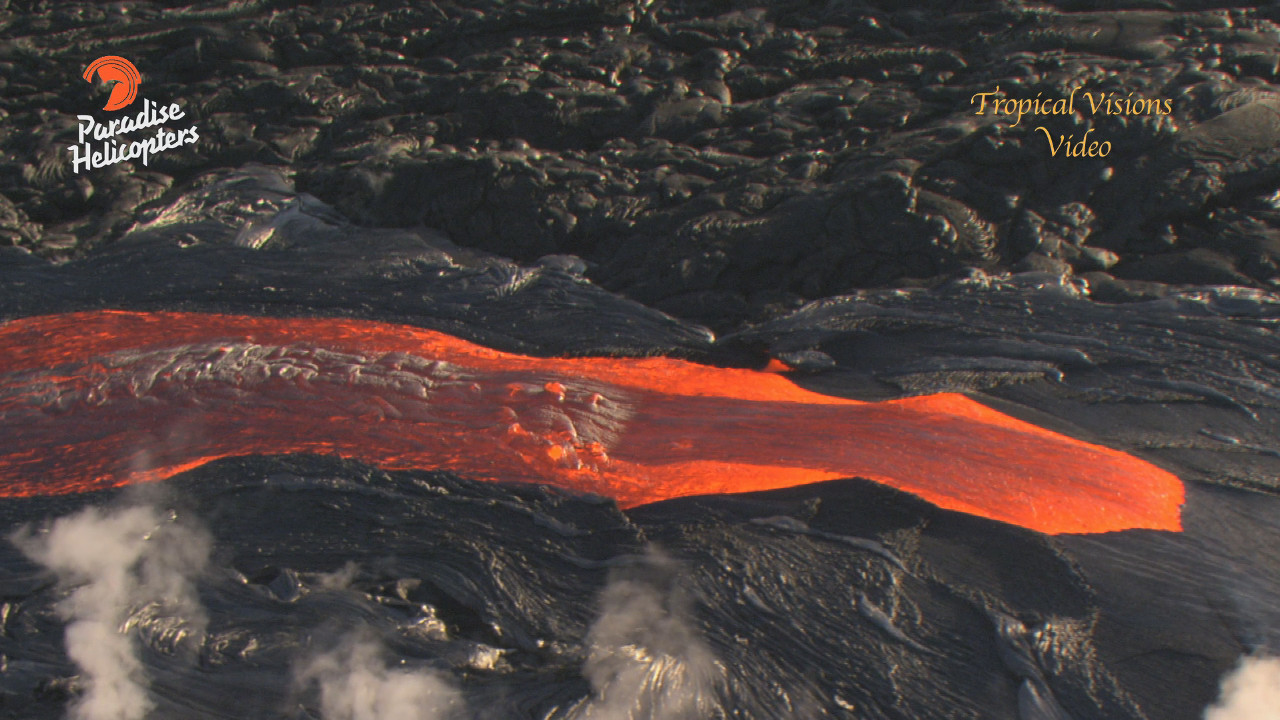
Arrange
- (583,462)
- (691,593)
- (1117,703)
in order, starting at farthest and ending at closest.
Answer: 1. (583,462)
2. (691,593)
3. (1117,703)

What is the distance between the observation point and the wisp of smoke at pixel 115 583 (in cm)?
231

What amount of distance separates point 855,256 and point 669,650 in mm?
2303

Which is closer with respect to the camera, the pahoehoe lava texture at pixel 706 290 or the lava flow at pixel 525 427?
the pahoehoe lava texture at pixel 706 290

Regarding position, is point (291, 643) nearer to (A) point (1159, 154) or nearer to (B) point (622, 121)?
(B) point (622, 121)

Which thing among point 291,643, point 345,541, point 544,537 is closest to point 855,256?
point 544,537

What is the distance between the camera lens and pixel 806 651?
2281 millimetres

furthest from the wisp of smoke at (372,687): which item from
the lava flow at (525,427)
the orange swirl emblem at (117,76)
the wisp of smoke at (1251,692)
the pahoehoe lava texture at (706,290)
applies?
the orange swirl emblem at (117,76)

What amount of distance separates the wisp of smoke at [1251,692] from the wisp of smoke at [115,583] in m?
2.61

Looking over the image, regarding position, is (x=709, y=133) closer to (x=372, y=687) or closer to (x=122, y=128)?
(x=372, y=687)

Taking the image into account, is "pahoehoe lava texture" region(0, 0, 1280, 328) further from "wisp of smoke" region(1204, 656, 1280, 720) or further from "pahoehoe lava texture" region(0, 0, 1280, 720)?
A: "wisp of smoke" region(1204, 656, 1280, 720)

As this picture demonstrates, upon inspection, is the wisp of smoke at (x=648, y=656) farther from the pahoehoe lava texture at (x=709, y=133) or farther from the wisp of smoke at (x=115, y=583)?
the pahoehoe lava texture at (x=709, y=133)

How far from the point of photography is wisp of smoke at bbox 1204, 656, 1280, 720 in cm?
200

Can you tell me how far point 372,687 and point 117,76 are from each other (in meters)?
5.04

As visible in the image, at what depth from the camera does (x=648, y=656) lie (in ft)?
7.37
